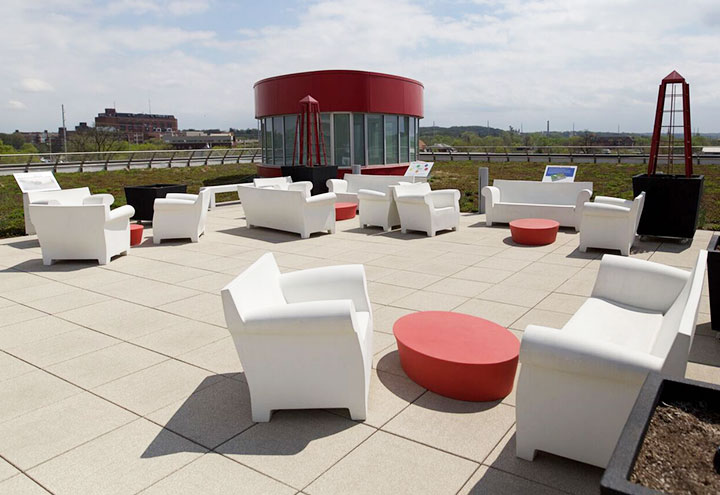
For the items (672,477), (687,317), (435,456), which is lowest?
(435,456)

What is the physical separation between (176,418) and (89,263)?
503 centimetres

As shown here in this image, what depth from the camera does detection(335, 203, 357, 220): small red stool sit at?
11.2 m

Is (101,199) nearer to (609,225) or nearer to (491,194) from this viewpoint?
(491,194)

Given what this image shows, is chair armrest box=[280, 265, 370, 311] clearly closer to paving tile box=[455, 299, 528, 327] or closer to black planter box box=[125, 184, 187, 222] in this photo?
paving tile box=[455, 299, 528, 327]

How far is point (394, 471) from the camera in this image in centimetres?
271

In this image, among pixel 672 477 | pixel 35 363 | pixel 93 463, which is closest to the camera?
pixel 672 477

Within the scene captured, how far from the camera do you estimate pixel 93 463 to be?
281 centimetres

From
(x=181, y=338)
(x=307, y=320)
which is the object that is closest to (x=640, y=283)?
(x=307, y=320)

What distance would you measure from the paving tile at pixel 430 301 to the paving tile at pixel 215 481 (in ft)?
9.43

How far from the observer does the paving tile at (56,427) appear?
2928 mm

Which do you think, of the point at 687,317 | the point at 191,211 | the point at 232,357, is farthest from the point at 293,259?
the point at 687,317

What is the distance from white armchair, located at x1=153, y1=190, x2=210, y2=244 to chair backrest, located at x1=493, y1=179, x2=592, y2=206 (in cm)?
558

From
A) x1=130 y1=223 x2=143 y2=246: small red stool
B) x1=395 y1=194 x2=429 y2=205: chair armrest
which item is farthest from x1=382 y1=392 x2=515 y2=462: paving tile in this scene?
x1=130 y1=223 x2=143 y2=246: small red stool

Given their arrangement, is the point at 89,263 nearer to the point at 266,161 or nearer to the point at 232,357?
the point at 232,357
